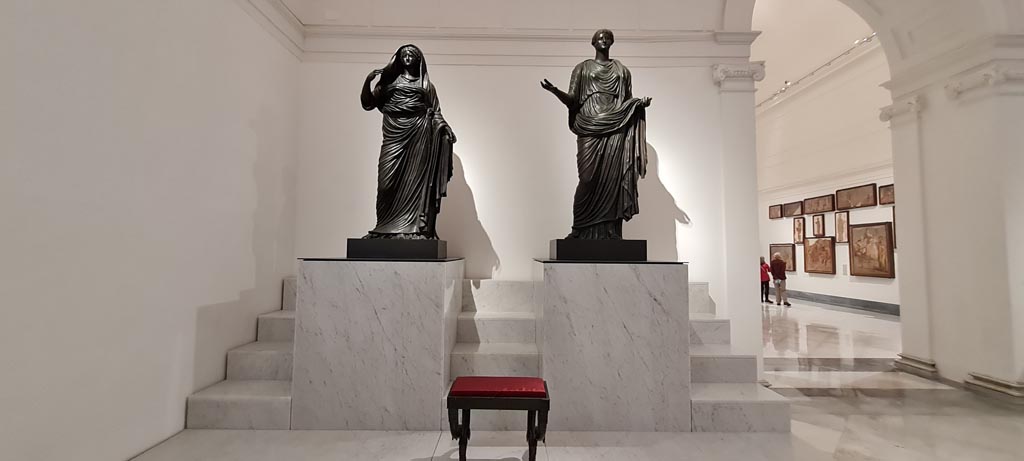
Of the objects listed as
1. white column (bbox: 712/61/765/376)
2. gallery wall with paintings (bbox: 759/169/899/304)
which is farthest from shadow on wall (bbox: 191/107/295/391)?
gallery wall with paintings (bbox: 759/169/899/304)

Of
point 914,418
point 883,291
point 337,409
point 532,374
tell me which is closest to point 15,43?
point 337,409

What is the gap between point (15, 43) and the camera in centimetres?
198

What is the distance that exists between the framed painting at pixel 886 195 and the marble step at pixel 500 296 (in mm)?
8276

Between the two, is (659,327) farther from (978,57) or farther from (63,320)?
(978,57)

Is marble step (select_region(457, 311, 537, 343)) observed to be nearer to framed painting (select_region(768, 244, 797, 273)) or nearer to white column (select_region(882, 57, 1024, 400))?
white column (select_region(882, 57, 1024, 400))

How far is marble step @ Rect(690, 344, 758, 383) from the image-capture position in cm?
336

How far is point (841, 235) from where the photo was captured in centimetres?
966

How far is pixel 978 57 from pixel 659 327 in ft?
14.8

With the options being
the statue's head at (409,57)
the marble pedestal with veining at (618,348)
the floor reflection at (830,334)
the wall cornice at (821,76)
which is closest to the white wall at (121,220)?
the statue's head at (409,57)

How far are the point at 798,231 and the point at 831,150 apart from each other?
7.72 ft

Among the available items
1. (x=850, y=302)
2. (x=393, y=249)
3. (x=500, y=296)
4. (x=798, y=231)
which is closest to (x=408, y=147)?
(x=393, y=249)

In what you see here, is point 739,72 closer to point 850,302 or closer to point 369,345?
point 369,345

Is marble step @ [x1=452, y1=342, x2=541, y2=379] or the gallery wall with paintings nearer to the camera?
marble step @ [x1=452, y1=342, x2=541, y2=379]

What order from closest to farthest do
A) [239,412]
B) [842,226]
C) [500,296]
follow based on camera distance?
[239,412]
[500,296]
[842,226]
